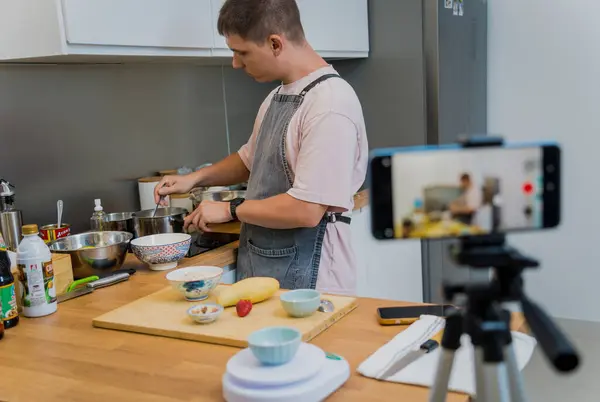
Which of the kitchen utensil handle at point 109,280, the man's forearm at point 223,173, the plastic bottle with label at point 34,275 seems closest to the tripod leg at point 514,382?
the plastic bottle with label at point 34,275

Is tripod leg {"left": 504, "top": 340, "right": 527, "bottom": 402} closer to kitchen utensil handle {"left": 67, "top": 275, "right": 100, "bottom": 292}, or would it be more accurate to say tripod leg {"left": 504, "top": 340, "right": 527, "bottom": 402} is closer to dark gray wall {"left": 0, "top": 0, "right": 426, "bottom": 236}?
kitchen utensil handle {"left": 67, "top": 275, "right": 100, "bottom": 292}

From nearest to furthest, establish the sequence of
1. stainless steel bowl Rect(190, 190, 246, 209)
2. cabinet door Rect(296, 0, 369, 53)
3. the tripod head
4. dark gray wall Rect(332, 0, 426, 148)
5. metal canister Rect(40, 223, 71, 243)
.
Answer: the tripod head, metal canister Rect(40, 223, 71, 243), stainless steel bowl Rect(190, 190, 246, 209), cabinet door Rect(296, 0, 369, 53), dark gray wall Rect(332, 0, 426, 148)

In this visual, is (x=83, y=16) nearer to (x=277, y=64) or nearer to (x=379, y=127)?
(x=277, y=64)

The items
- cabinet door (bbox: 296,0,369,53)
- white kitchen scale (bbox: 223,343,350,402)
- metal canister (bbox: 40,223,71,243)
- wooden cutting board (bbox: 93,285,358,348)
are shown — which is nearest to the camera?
white kitchen scale (bbox: 223,343,350,402)

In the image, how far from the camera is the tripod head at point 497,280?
23.4 inches

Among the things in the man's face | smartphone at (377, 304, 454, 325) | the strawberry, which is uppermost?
the man's face

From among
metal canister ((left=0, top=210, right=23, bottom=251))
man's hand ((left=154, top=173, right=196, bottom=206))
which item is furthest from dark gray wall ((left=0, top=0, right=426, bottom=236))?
man's hand ((left=154, top=173, right=196, bottom=206))

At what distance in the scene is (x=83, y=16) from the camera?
62.4 inches

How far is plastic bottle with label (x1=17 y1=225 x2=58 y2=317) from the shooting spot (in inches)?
55.7

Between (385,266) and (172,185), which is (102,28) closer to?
(172,185)

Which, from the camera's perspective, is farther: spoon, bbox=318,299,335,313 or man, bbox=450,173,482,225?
spoon, bbox=318,299,335,313

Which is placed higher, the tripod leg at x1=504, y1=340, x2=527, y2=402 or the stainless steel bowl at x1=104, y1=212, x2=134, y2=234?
the tripod leg at x1=504, y1=340, x2=527, y2=402

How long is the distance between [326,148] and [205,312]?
1.61ft

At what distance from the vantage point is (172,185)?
1915 millimetres
